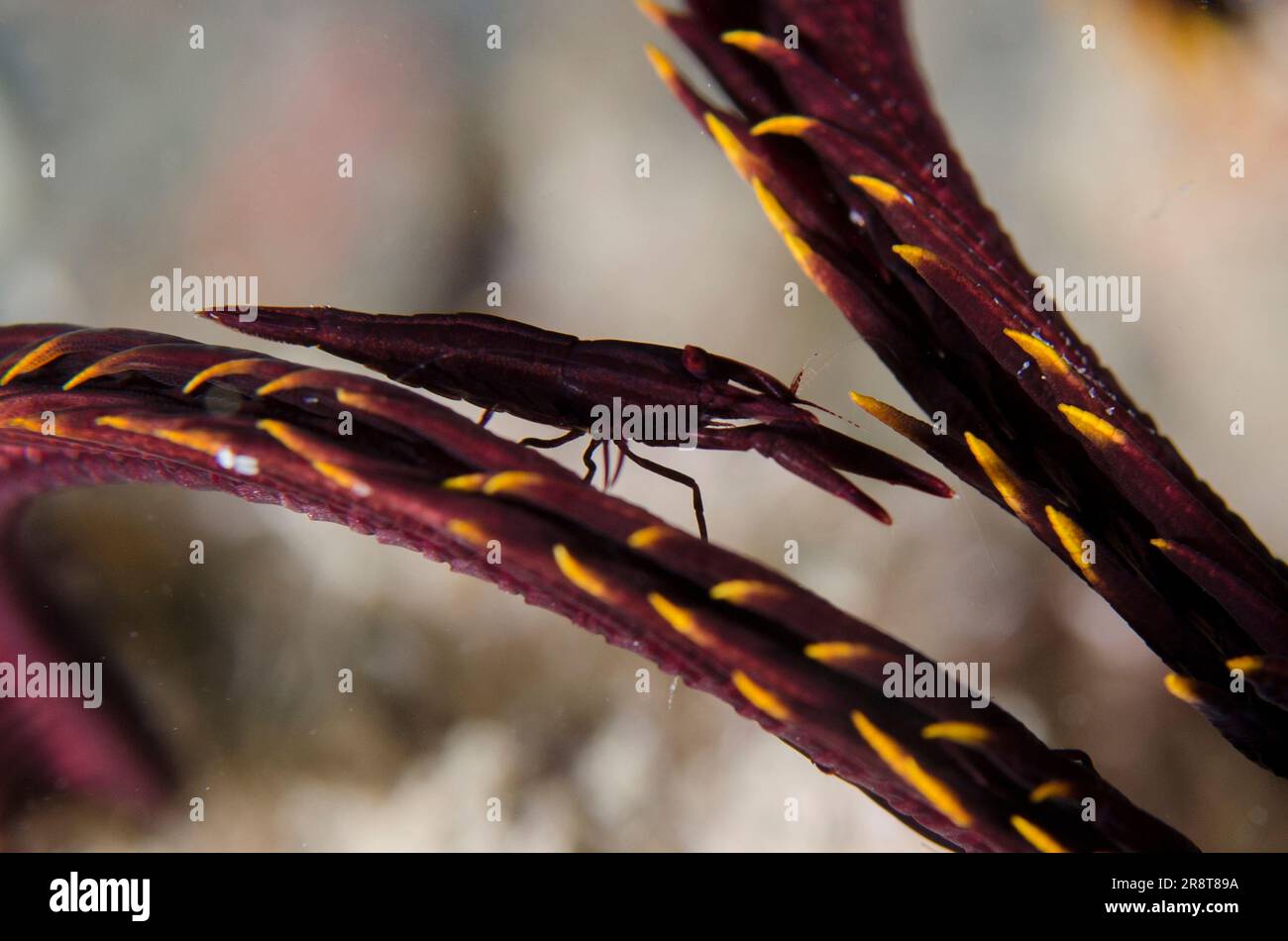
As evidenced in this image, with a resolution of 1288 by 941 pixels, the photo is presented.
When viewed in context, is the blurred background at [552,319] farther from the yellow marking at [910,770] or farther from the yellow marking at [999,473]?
the yellow marking at [910,770]

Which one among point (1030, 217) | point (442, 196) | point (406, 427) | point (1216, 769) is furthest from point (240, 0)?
point (1216, 769)

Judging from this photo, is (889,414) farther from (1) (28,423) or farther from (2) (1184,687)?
(1) (28,423)

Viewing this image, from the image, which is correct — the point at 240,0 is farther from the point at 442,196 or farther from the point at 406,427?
the point at 406,427

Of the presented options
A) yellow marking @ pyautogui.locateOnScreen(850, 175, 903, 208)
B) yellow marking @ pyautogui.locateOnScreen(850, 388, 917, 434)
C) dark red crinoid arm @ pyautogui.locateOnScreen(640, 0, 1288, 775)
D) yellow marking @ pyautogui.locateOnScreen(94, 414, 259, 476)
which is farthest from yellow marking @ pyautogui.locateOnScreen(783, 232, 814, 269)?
yellow marking @ pyautogui.locateOnScreen(94, 414, 259, 476)

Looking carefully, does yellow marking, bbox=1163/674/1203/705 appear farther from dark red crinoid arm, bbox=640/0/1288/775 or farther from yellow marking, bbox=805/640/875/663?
yellow marking, bbox=805/640/875/663

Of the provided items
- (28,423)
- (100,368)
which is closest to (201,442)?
(100,368)

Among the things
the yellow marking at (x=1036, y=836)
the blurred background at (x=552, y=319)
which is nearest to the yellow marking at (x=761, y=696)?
the yellow marking at (x=1036, y=836)
